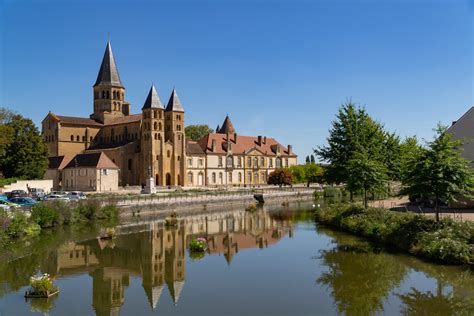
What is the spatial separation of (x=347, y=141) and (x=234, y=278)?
67.9ft

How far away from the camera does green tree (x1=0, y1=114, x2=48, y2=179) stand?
59781 mm

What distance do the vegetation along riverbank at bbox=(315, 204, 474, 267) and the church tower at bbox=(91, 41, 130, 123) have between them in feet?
208

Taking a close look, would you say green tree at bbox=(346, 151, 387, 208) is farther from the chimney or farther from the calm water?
the chimney

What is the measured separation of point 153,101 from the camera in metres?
75.5

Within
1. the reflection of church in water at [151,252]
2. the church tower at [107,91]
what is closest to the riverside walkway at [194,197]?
the reflection of church in water at [151,252]

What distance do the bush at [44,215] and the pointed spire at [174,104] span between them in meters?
44.8

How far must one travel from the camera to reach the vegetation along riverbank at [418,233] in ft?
69.4

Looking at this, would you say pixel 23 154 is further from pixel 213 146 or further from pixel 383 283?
pixel 383 283

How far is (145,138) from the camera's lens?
247 feet

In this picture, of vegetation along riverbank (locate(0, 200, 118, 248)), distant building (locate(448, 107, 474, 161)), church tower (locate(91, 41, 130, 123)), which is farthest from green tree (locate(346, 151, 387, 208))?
church tower (locate(91, 41, 130, 123))

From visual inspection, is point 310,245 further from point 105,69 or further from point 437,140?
point 105,69

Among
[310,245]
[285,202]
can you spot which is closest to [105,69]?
[285,202]

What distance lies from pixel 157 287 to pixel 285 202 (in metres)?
49.1

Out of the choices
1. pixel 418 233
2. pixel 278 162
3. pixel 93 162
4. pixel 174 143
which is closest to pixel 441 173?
pixel 418 233
